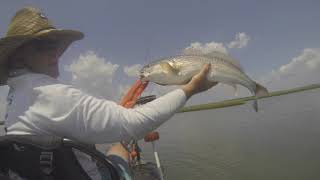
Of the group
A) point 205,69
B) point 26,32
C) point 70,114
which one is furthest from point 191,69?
point 26,32

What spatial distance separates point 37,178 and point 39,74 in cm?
94

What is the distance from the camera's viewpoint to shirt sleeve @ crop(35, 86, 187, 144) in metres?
2.76

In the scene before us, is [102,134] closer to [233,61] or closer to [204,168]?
[233,61]

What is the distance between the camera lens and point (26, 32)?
324cm

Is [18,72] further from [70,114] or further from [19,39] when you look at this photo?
[70,114]

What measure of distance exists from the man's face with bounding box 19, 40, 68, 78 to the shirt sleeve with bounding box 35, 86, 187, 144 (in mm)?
537

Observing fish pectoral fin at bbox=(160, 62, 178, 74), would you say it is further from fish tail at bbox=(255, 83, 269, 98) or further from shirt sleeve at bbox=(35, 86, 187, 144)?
fish tail at bbox=(255, 83, 269, 98)

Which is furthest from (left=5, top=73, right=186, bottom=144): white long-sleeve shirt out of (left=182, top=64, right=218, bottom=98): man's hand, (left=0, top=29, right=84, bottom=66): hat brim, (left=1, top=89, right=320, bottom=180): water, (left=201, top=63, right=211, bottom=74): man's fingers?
(left=1, top=89, right=320, bottom=180): water

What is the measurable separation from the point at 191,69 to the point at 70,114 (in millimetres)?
1594

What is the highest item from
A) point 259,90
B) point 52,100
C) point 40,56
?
point 40,56

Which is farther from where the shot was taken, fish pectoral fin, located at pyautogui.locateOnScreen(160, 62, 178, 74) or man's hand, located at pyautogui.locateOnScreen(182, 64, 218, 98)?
fish pectoral fin, located at pyautogui.locateOnScreen(160, 62, 178, 74)

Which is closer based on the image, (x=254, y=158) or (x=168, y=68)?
(x=168, y=68)

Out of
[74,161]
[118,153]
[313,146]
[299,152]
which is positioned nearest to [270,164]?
[299,152]

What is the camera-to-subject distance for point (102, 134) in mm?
2857
